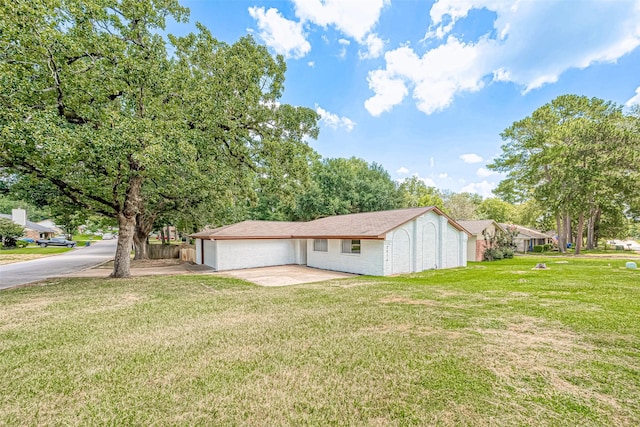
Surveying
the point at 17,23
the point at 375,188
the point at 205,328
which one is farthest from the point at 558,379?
the point at 375,188

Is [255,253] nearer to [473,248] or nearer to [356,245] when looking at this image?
[356,245]

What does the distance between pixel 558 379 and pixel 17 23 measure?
14.6 meters

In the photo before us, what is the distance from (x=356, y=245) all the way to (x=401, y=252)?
2404 mm

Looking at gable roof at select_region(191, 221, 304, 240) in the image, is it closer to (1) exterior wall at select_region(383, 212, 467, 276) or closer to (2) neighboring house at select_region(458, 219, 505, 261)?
(1) exterior wall at select_region(383, 212, 467, 276)

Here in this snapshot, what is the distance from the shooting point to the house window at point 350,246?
595 inches

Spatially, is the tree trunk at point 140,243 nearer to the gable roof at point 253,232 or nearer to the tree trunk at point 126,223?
the gable roof at point 253,232

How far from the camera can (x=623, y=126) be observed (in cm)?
2705

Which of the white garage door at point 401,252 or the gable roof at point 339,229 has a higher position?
the gable roof at point 339,229

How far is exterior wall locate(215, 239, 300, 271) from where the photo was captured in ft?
55.1

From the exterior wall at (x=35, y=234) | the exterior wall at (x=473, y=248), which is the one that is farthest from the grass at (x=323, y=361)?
the exterior wall at (x=35, y=234)

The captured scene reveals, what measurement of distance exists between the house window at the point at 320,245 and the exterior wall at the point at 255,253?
1940mm

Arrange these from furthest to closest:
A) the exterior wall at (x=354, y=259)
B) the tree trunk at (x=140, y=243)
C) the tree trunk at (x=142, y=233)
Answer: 1. the tree trunk at (x=140, y=243)
2. the tree trunk at (x=142, y=233)
3. the exterior wall at (x=354, y=259)

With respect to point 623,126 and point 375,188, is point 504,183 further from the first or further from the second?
point 375,188

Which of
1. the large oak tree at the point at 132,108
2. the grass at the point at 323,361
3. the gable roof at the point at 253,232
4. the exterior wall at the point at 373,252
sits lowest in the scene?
the grass at the point at 323,361
